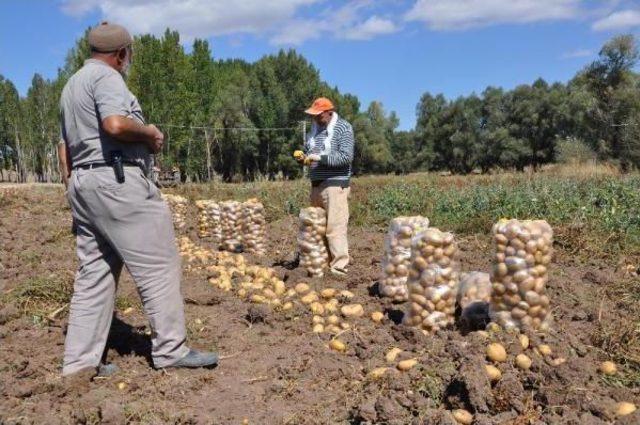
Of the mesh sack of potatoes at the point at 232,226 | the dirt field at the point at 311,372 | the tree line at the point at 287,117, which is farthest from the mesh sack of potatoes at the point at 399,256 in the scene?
the tree line at the point at 287,117

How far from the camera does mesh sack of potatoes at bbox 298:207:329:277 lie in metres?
5.47

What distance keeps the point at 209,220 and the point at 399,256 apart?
467 centimetres

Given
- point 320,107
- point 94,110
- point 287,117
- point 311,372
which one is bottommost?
point 311,372

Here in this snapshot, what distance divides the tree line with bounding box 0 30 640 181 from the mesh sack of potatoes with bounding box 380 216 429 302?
3029 centimetres

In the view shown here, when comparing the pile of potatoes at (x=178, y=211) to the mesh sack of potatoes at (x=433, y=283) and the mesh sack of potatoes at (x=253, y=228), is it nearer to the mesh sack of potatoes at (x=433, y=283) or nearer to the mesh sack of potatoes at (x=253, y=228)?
the mesh sack of potatoes at (x=253, y=228)

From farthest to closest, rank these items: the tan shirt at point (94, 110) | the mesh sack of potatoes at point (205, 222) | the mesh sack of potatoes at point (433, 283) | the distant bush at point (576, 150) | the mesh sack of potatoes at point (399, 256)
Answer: the distant bush at point (576, 150) < the mesh sack of potatoes at point (205, 222) < the mesh sack of potatoes at point (399, 256) < the mesh sack of potatoes at point (433, 283) < the tan shirt at point (94, 110)

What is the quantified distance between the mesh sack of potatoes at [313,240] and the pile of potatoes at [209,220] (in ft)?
10.4

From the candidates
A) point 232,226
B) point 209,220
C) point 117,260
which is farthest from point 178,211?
point 117,260

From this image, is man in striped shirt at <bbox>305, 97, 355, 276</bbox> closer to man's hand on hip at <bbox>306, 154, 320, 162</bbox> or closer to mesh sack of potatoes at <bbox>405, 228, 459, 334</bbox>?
man's hand on hip at <bbox>306, 154, 320, 162</bbox>

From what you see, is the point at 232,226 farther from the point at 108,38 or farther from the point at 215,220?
the point at 108,38

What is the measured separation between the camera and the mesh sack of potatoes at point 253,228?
7285mm

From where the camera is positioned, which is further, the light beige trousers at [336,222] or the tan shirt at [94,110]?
the light beige trousers at [336,222]

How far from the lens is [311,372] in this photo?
3221 millimetres

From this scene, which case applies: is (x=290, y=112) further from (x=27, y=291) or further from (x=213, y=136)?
(x=27, y=291)
